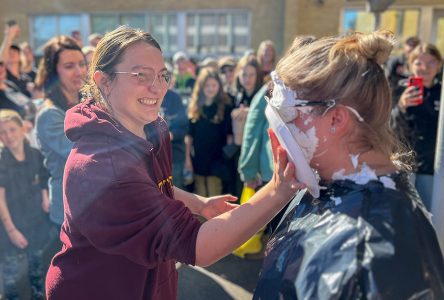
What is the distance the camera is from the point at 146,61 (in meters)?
1.53

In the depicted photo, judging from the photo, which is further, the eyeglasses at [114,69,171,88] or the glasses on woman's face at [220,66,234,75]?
the glasses on woman's face at [220,66,234,75]

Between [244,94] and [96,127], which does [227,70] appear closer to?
[244,94]

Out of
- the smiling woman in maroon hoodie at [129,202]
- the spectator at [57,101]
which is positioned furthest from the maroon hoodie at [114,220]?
the spectator at [57,101]

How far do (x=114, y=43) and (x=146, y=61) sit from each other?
0.13m

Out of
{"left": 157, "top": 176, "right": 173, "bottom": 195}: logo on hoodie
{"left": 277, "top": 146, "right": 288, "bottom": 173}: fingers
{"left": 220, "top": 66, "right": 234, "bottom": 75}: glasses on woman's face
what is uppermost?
{"left": 277, "top": 146, "right": 288, "bottom": 173}: fingers

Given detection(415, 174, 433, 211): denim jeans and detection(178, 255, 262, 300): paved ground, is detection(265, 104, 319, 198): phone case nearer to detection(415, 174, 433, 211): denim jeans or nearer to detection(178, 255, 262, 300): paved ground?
detection(178, 255, 262, 300): paved ground

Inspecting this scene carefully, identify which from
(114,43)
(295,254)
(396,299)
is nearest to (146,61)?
(114,43)

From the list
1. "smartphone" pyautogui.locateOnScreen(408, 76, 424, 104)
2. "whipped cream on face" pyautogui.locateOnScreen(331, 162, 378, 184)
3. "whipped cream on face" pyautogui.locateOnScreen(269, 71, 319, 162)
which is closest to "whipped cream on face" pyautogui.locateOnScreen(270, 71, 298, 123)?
"whipped cream on face" pyautogui.locateOnScreen(269, 71, 319, 162)

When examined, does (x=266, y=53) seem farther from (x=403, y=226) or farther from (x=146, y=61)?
(x=403, y=226)

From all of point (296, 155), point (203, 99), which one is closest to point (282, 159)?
point (296, 155)

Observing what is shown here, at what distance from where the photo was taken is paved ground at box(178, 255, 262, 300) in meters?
3.39

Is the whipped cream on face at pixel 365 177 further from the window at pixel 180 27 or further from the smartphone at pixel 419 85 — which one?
the window at pixel 180 27

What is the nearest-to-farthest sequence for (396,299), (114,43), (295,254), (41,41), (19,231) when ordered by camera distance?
1. (396,299)
2. (295,254)
3. (114,43)
4. (19,231)
5. (41,41)

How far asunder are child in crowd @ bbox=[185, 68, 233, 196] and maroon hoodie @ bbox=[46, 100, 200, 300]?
3031 mm
